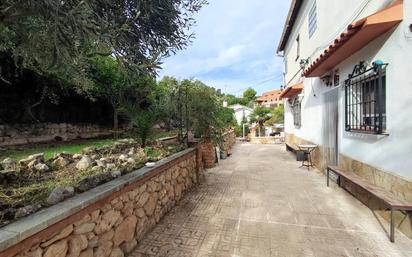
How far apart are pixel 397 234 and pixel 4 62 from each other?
11890 millimetres

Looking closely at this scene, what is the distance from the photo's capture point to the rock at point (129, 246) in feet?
9.78

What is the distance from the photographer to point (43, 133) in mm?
10766

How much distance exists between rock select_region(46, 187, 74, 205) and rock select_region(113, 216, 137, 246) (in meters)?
0.78

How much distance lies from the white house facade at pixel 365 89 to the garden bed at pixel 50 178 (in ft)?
13.6

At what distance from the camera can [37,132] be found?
34.2 feet

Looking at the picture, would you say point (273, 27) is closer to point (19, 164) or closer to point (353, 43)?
point (353, 43)

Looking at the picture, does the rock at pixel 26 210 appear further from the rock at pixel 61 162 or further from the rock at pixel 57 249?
the rock at pixel 61 162

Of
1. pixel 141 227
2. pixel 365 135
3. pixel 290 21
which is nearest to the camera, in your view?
pixel 141 227

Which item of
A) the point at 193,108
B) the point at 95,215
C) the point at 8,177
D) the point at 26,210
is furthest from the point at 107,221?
the point at 193,108

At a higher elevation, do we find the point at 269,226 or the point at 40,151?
the point at 40,151

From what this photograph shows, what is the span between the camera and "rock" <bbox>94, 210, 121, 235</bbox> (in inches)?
101

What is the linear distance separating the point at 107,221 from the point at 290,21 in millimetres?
12469

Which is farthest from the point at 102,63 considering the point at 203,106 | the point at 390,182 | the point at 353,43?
the point at 390,182

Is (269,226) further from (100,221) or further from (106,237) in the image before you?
(100,221)
